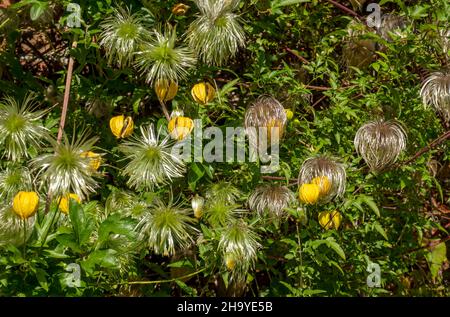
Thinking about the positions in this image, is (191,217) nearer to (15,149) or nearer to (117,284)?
(117,284)

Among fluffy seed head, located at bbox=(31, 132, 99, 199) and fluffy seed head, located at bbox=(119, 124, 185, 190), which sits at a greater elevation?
fluffy seed head, located at bbox=(119, 124, 185, 190)

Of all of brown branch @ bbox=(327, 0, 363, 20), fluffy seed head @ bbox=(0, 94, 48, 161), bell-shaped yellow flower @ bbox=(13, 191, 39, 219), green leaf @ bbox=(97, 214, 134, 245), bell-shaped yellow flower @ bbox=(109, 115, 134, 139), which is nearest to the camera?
bell-shaped yellow flower @ bbox=(13, 191, 39, 219)

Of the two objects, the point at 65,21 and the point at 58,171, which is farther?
the point at 65,21

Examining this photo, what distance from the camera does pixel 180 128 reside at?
2094 millimetres

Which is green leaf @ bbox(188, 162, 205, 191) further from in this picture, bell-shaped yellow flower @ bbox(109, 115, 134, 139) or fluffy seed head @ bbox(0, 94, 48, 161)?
fluffy seed head @ bbox(0, 94, 48, 161)

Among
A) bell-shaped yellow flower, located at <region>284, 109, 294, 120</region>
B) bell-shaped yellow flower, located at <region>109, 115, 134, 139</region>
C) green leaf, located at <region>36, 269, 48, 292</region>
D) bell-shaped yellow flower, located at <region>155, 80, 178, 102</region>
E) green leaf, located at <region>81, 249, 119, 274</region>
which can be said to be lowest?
green leaf, located at <region>36, 269, 48, 292</region>

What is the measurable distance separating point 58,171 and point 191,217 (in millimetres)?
509

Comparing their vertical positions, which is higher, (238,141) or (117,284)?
(238,141)

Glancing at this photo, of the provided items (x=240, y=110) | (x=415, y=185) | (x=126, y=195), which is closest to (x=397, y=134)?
(x=415, y=185)

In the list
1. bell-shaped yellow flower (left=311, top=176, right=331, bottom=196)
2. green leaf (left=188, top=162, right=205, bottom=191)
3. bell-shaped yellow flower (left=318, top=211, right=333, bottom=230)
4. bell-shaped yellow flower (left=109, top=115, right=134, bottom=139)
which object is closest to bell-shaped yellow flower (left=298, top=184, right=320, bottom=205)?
bell-shaped yellow flower (left=311, top=176, right=331, bottom=196)

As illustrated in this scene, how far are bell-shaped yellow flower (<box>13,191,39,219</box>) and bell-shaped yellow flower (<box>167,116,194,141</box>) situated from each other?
0.42 m

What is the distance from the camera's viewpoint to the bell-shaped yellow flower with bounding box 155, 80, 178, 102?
218cm

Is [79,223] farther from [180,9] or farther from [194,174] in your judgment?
[180,9]

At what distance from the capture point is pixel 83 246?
193 cm
